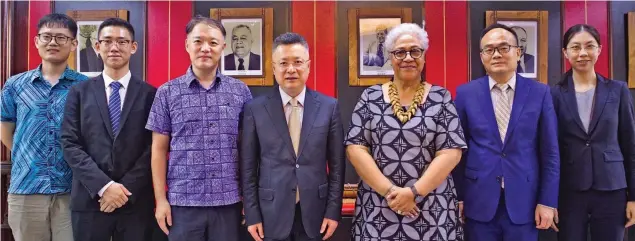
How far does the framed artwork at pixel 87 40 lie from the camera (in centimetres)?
381

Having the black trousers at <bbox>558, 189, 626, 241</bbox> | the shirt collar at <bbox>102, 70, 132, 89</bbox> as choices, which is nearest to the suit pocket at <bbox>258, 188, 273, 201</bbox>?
the shirt collar at <bbox>102, 70, 132, 89</bbox>

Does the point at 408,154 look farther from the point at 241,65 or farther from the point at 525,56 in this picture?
the point at 525,56

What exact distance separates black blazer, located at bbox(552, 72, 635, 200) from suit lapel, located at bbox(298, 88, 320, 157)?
160 centimetres

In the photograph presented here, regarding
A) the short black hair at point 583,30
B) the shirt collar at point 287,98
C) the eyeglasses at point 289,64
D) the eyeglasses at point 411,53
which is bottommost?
the shirt collar at point 287,98

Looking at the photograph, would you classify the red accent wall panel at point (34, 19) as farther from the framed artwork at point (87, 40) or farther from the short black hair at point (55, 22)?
the short black hair at point (55, 22)

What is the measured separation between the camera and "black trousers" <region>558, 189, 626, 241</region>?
262 centimetres

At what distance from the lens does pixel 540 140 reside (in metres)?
2.38

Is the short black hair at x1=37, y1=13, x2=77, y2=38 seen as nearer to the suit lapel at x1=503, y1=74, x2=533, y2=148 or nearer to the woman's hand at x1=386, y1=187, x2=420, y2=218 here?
the woman's hand at x1=386, y1=187, x2=420, y2=218

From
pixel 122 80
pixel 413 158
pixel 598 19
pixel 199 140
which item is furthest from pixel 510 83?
pixel 122 80

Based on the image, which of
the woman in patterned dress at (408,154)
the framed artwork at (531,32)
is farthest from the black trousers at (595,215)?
the framed artwork at (531,32)

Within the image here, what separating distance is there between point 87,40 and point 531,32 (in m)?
3.93

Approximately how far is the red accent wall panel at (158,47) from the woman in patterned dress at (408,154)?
7.24ft

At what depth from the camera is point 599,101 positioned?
2682 mm

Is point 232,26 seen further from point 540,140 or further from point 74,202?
point 540,140
